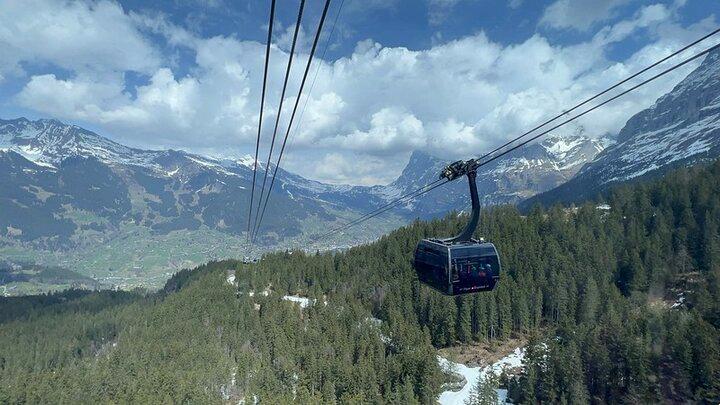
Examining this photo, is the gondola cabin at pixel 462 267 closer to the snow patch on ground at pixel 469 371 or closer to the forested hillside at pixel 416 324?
the forested hillside at pixel 416 324

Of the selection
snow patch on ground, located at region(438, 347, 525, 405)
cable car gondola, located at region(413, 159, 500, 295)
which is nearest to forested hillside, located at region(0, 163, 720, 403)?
snow patch on ground, located at region(438, 347, 525, 405)

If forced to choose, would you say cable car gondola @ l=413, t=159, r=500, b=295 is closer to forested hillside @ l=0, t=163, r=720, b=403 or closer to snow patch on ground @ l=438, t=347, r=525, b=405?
forested hillside @ l=0, t=163, r=720, b=403

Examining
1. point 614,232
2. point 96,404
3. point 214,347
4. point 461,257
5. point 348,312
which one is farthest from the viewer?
point 614,232

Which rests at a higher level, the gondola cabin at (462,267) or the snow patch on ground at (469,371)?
the gondola cabin at (462,267)

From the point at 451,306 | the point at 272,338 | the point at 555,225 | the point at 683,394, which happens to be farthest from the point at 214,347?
the point at 555,225

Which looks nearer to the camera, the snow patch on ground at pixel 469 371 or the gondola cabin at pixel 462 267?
the gondola cabin at pixel 462 267

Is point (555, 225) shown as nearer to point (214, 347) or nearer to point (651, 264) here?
point (651, 264)

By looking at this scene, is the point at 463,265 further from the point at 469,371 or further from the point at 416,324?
the point at 416,324

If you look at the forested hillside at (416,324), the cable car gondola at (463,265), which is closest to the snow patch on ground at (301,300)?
the forested hillside at (416,324)
